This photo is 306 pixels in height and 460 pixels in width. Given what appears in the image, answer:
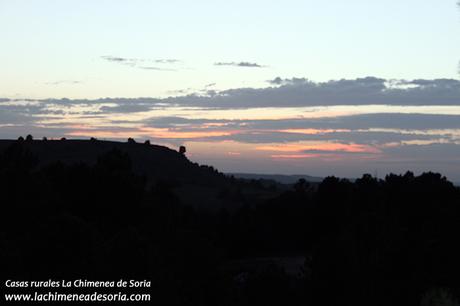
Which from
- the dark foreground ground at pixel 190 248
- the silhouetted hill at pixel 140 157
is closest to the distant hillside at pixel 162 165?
the silhouetted hill at pixel 140 157

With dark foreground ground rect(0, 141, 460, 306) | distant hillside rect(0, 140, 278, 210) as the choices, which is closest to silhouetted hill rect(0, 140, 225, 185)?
distant hillside rect(0, 140, 278, 210)

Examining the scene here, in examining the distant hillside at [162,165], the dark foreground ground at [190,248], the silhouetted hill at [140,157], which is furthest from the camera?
the silhouetted hill at [140,157]

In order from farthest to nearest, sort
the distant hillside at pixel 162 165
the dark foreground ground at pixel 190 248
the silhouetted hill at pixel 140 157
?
1. the silhouetted hill at pixel 140 157
2. the distant hillside at pixel 162 165
3. the dark foreground ground at pixel 190 248

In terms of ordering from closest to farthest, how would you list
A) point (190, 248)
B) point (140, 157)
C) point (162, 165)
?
point (190, 248)
point (162, 165)
point (140, 157)

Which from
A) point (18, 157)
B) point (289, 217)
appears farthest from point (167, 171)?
point (18, 157)

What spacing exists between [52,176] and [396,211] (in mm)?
29992

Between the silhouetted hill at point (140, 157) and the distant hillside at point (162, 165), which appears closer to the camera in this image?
the distant hillside at point (162, 165)

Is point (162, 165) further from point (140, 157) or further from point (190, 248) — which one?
point (190, 248)

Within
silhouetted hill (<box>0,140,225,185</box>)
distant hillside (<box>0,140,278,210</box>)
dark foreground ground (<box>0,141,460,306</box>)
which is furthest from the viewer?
silhouetted hill (<box>0,140,225,185</box>)

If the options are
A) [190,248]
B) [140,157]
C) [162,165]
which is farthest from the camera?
[140,157]

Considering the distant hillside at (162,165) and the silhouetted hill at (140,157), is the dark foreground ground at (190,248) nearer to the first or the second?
the distant hillside at (162,165)

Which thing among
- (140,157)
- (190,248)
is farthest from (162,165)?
(190,248)

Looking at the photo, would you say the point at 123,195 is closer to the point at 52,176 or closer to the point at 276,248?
the point at 52,176

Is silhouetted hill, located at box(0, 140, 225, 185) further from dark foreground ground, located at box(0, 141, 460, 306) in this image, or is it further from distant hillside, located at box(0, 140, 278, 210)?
dark foreground ground, located at box(0, 141, 460, 306)
